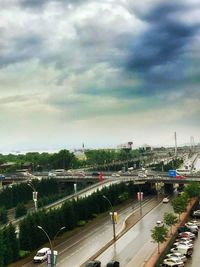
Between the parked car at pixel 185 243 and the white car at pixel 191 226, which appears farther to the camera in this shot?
the white car at pixel 191 226

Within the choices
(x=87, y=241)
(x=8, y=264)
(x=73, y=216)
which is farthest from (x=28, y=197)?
(x=8, y=264)

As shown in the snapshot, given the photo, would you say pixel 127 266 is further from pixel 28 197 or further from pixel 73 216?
→ pixel 28 197

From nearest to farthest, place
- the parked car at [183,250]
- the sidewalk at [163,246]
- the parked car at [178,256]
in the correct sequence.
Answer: the sidewalk at [163,246] < the parked car at [178,256] < the parked car at [183,250]

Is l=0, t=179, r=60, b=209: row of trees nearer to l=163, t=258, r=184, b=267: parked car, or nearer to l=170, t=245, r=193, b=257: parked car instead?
A: l=170, t=245, r=193, b=257: parked car

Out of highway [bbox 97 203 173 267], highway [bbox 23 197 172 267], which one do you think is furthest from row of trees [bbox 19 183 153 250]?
highway [bbox 97 203 173 267]

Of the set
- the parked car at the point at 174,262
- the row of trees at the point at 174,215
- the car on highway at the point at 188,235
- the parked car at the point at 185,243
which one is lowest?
the parked car at the point at 174,262

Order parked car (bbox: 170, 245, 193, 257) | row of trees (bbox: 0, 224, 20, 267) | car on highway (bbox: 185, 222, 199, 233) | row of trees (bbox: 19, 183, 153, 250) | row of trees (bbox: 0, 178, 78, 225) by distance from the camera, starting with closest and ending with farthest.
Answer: row of trees (bbox: 0, 224, 20, 267), parked car (bbox: 170, 245, 193, 257), row of trees (bbox: 19, 183, 153, 250), car on highway (bbox: 185, 222, 199, 233), row of trees (bbox: 0, 178, 78, 225)

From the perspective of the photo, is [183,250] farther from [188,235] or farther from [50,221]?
[50,221]

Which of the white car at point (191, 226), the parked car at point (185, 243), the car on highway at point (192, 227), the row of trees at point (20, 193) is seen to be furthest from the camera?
the row of trees at point (20, 193)

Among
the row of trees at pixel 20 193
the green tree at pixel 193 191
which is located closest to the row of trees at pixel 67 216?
the green tree at pixel 193 191

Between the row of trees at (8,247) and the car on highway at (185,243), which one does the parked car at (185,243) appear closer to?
the car on highway at (185,243)

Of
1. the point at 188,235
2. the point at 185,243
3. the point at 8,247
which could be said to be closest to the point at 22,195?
the point at 188,235
